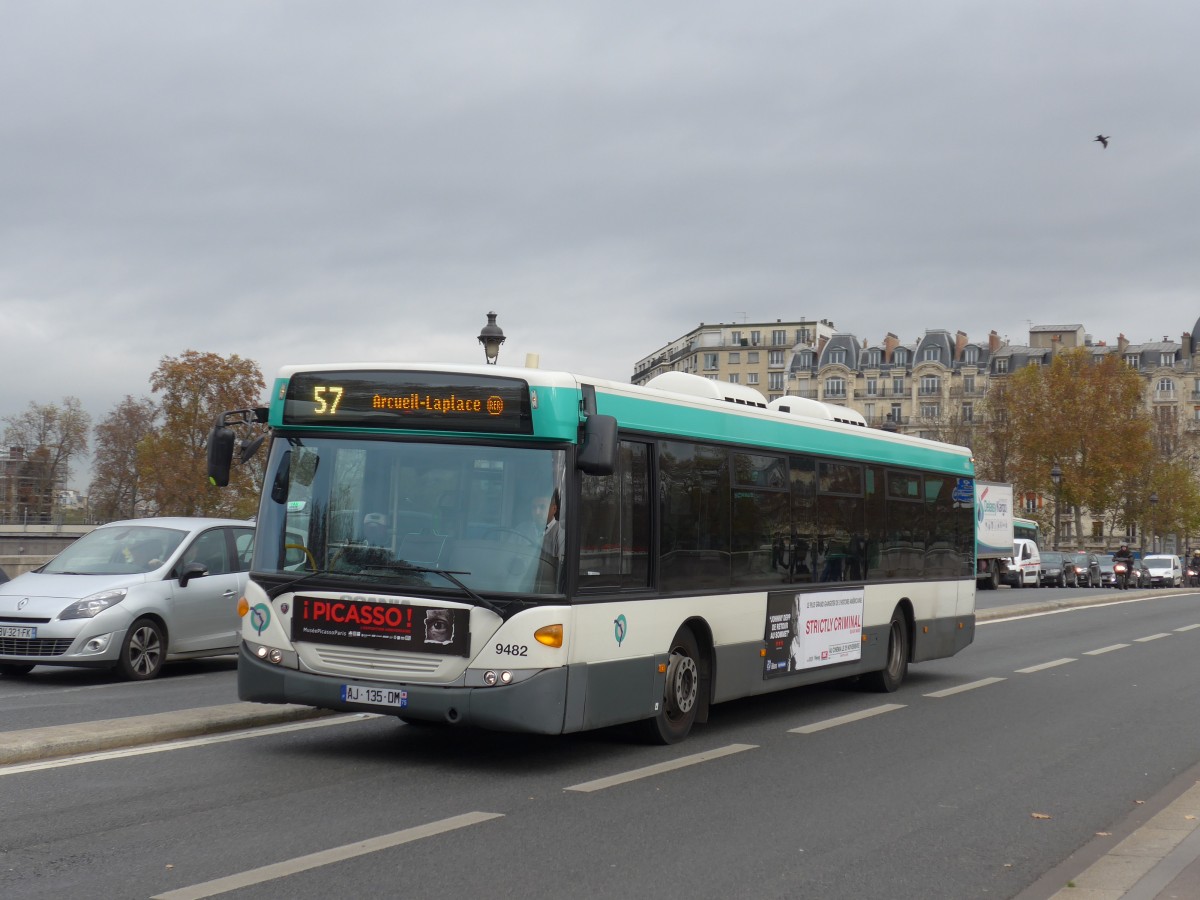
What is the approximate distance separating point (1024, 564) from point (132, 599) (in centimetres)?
4841

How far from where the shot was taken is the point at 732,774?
898 cm

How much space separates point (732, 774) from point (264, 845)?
3441 mm

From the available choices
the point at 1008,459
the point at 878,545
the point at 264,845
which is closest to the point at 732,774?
the point at 264,845

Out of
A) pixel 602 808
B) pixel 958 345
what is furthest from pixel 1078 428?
pixel 602 808

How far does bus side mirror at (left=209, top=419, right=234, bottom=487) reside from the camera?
9.65 meters

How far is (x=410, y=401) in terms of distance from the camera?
9102 mm

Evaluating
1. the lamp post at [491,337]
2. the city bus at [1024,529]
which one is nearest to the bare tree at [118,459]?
the city bus at [1024,529]

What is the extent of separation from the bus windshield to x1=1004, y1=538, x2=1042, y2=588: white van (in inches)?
1952

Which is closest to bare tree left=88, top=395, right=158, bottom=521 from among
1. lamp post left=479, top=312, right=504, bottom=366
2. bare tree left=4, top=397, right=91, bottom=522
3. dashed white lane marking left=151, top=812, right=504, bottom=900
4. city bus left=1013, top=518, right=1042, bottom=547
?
bare tree left=4, top=397, right=91, bottom=522

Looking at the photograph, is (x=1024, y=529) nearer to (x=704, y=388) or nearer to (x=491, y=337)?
(x=491, y=337)

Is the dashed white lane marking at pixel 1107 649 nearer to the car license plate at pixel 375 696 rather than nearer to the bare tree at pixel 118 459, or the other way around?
the car license plate at pixel 375 696

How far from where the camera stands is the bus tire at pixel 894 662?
1418 centimetres

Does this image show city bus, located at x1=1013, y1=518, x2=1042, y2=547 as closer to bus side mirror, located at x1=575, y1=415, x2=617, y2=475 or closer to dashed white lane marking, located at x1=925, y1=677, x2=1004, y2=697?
dashed white lane marking, located at x1=925, y1=677, x2=1004, y2=697

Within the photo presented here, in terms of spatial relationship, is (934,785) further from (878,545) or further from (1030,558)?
(1030,558)
